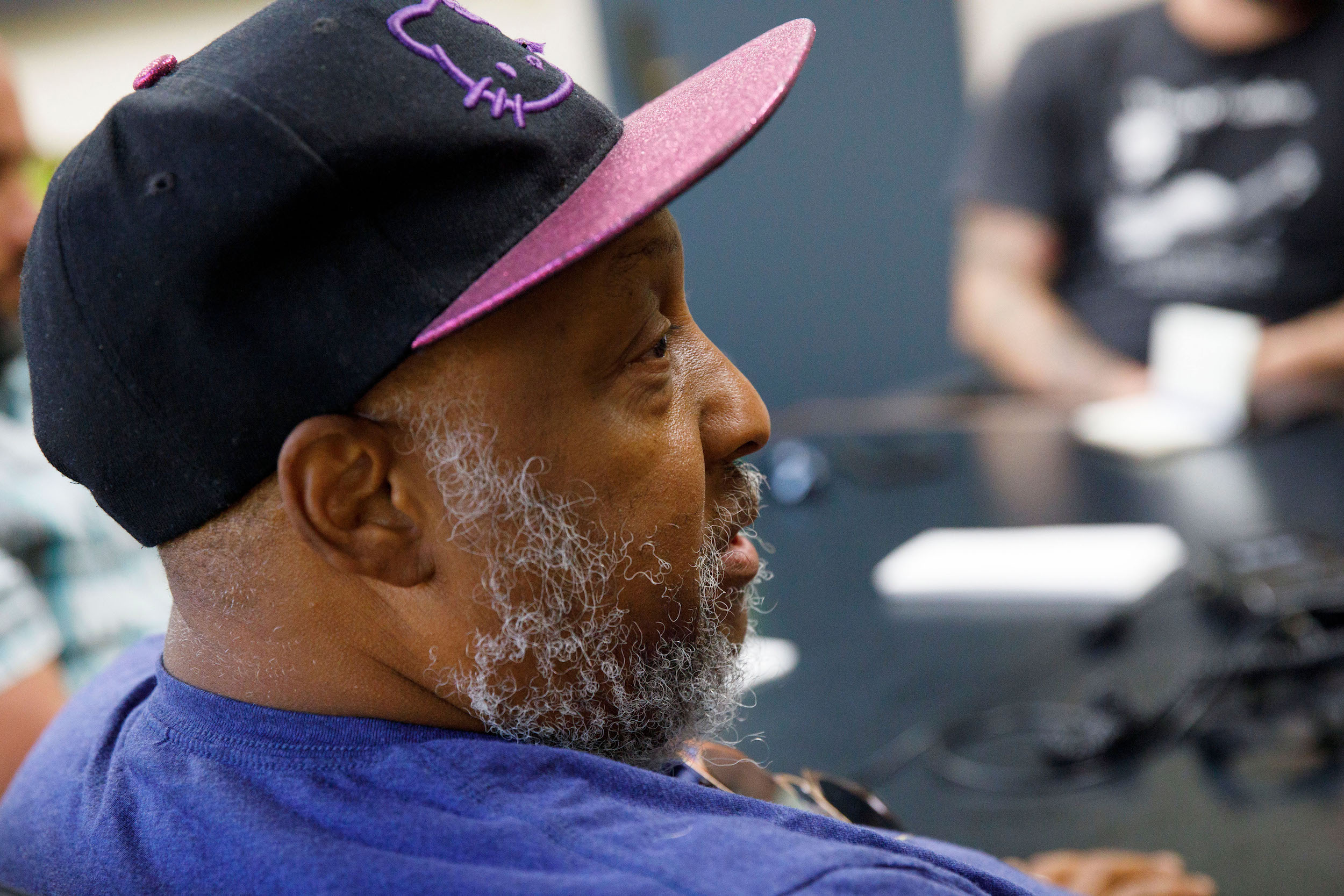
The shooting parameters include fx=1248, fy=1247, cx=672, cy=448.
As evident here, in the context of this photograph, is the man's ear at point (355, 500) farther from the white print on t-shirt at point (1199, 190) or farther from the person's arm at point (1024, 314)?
the white print on t-shirt at point (1199, 190)

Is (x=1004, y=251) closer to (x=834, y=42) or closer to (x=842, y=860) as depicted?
(x=834, y=42)

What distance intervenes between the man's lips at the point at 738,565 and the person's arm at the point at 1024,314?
6.41 ft

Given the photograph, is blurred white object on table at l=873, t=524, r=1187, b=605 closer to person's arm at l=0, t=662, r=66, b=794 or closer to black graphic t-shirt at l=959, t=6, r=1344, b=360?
person's arm at l=0, t=662, r=66, b=794

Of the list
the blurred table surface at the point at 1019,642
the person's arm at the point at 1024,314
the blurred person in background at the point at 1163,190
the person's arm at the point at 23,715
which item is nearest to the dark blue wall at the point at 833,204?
the person's arm at the point at 1024,314

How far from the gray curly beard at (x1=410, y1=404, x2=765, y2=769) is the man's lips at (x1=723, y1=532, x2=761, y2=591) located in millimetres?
12

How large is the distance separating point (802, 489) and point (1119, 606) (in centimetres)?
68

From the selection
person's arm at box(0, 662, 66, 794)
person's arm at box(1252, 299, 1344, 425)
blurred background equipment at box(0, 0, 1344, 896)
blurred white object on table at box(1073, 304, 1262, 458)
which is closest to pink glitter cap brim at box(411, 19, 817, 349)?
blurred background equipment at box(0, 0, 1344, 896)

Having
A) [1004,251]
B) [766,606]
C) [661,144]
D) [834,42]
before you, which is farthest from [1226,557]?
[834,42]

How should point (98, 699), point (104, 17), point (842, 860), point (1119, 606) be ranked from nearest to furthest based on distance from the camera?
1. point (842, 860)
2. point (98, 699)
3. point (1119, 606)
4. point (104, 17)

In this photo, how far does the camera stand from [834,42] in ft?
13.9

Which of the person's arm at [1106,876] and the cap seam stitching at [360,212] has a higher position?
the cap seam stitching at [360,212]

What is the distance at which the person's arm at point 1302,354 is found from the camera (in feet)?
A: 6.88

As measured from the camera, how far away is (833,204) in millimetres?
4359

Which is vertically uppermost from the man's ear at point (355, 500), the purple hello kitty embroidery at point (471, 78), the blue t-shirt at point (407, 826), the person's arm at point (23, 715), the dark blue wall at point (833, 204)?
the purple hello kitty embroidery at point (471, 78)
